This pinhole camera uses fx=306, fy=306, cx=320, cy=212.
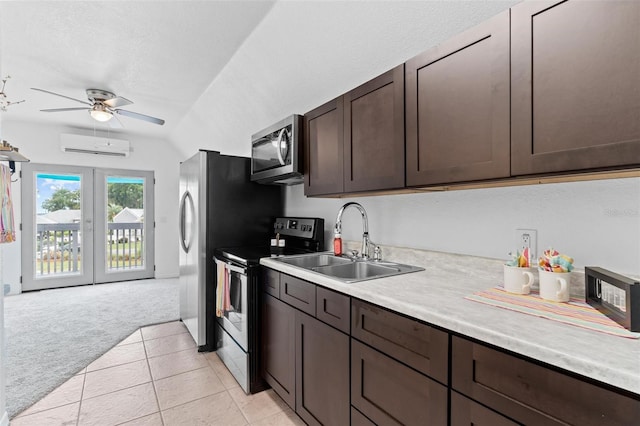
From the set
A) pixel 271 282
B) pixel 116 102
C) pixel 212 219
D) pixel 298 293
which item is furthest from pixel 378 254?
pixel 116 102

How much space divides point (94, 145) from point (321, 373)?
18.1 ft

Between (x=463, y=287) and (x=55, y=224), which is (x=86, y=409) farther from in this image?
(x=55, y=224)

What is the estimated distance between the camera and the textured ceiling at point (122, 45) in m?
2.14

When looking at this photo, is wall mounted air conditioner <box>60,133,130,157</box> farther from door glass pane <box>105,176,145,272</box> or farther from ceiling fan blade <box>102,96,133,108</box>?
ceiling fan blade <box>102,96,133,108</box>

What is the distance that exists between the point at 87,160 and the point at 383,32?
5.54 meters

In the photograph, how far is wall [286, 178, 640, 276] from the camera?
114cm

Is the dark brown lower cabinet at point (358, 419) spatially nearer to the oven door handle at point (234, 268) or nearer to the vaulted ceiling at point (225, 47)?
the oven door handle at point (234, 268)

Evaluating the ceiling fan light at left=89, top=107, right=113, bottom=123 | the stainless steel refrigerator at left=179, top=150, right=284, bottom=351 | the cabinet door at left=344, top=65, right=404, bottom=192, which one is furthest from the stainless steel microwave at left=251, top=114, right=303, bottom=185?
the ceiling fan light at left=89, top=107, right=113, bottom=123

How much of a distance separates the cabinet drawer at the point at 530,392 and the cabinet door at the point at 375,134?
0.85 meters

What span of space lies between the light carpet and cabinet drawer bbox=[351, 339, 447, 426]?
222cm

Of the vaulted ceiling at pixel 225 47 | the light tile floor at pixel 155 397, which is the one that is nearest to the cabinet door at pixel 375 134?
the vaulted ceiling at pixel 225 47

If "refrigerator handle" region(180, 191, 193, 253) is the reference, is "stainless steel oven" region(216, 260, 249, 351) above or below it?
below

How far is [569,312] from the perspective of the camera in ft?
3.23

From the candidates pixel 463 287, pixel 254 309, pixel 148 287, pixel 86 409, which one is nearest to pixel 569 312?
pixel 463 287
